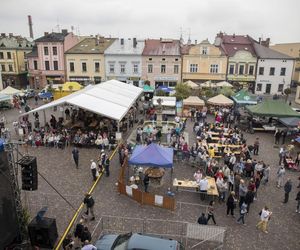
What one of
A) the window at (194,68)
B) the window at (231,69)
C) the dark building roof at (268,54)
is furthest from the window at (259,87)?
the window at (194,68)

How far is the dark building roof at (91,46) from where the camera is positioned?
149ft

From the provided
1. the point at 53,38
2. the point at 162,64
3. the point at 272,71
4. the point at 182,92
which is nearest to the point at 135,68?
the point at 162,64

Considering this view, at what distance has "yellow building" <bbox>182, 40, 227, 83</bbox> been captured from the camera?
140 feet

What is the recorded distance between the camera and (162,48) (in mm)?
44906

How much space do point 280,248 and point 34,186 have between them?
9.35 m

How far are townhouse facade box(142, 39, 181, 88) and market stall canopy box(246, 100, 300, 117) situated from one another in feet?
67.2

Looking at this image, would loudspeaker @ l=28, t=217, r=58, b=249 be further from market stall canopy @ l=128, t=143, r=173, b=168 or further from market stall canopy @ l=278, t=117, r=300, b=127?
market stall canopy @ l=278, t=117, r=300, b=127

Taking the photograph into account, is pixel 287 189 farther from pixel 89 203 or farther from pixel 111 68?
pixel 111 68

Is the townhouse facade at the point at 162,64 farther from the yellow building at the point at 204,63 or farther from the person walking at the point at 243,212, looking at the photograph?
the person walking at the point at 243,212

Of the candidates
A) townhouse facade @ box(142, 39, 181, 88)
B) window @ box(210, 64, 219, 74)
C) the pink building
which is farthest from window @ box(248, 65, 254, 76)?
the pink building

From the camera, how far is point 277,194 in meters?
14.5

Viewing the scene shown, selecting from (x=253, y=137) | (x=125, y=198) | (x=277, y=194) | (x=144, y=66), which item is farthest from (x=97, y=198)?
(x=144, y=66)

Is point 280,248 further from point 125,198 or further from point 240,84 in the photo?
point 240,84

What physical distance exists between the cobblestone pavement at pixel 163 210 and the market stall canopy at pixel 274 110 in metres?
8.49
